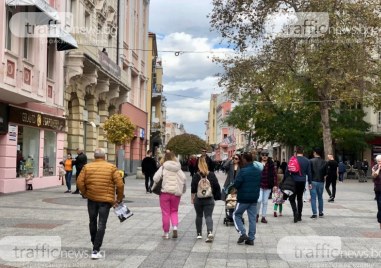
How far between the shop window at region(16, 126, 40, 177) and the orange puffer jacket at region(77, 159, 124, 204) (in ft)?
45.5

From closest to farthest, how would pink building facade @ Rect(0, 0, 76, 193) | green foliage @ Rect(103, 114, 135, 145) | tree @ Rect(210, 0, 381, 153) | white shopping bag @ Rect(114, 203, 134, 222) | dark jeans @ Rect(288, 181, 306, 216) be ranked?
white shopping bag @ Rect(114, 203, 134, 222) → dark jeans @ Rect(288, 181, 306, 216) → pink building facade @ Rect(0, 0, 76, 193) → green foliage @ Rect(103, 114, 135, 145) → tree @ Rect(210, 0, 381, 153)

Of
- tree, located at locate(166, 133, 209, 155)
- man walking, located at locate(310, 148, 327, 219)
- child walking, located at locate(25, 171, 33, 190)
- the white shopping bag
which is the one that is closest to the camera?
the white shopping bag

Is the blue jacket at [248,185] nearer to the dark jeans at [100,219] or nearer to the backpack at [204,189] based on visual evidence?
the backpack at [204,189]

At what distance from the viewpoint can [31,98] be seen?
66.2 feet

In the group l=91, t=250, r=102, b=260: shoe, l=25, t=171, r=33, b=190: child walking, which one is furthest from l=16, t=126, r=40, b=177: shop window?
l=91, t=250, r=102, b=260: shoe

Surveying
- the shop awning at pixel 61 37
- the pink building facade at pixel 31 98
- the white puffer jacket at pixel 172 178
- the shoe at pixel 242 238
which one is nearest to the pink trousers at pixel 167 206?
the white puffer jacket at pixel 172 178

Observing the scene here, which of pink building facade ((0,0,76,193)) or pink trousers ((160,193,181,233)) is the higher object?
pink building facade ((0,0,76,193))

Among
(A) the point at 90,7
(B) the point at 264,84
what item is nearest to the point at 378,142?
(B) the point at 264,84

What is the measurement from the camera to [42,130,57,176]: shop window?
24.5 metres

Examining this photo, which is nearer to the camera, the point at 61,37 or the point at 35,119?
the point at 61,37

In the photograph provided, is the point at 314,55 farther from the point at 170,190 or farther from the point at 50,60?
the point at 170,190

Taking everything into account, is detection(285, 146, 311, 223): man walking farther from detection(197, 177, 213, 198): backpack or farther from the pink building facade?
the pink building facade

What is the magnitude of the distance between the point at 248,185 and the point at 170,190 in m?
1.46

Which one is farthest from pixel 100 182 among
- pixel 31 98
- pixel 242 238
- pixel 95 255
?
pixel 31 98
